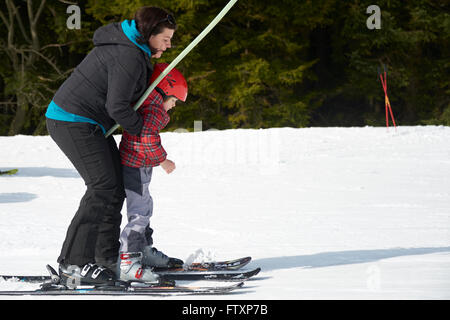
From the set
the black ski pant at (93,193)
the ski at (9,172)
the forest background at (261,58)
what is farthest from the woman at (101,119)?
the forest background at (261,58)

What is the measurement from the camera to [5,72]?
19531 millimetres

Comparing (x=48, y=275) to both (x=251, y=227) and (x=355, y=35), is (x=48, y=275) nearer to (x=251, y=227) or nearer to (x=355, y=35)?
(x=251, y=227)

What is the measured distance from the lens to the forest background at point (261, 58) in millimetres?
18641

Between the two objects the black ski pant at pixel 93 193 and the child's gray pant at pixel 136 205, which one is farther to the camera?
the child's gray pant at pixel 136 205

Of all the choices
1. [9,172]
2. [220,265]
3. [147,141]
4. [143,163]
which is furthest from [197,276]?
[9,172]

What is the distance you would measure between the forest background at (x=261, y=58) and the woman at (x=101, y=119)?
14351 mm

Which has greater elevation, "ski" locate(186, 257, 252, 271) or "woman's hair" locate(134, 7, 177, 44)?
→ "woman's hair" locate(134, 7, 177, 44)

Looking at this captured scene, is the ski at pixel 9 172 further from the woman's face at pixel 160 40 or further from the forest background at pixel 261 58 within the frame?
the forest background at pixel 261 58

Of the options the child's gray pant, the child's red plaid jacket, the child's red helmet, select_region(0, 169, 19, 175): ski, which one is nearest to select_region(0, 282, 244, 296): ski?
the child's gray pant

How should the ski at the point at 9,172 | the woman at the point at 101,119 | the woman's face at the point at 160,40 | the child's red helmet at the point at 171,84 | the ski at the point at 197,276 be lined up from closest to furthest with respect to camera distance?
the woman at the point at 101,119 → the woman's face at the point at 160,40 → the child's red helmet at the point at 171,84 → the ski at the point at 197,276 → the ski at the point at 9,172

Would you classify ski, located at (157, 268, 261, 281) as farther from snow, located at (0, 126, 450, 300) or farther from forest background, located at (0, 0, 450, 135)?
forest background, located at (0, 0, 450, 135)

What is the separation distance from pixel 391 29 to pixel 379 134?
8.74 meters

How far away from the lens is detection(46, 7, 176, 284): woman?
10.7 feet

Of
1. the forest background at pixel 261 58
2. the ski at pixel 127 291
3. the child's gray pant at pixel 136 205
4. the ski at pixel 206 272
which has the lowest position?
the ski at pixel 127 291
